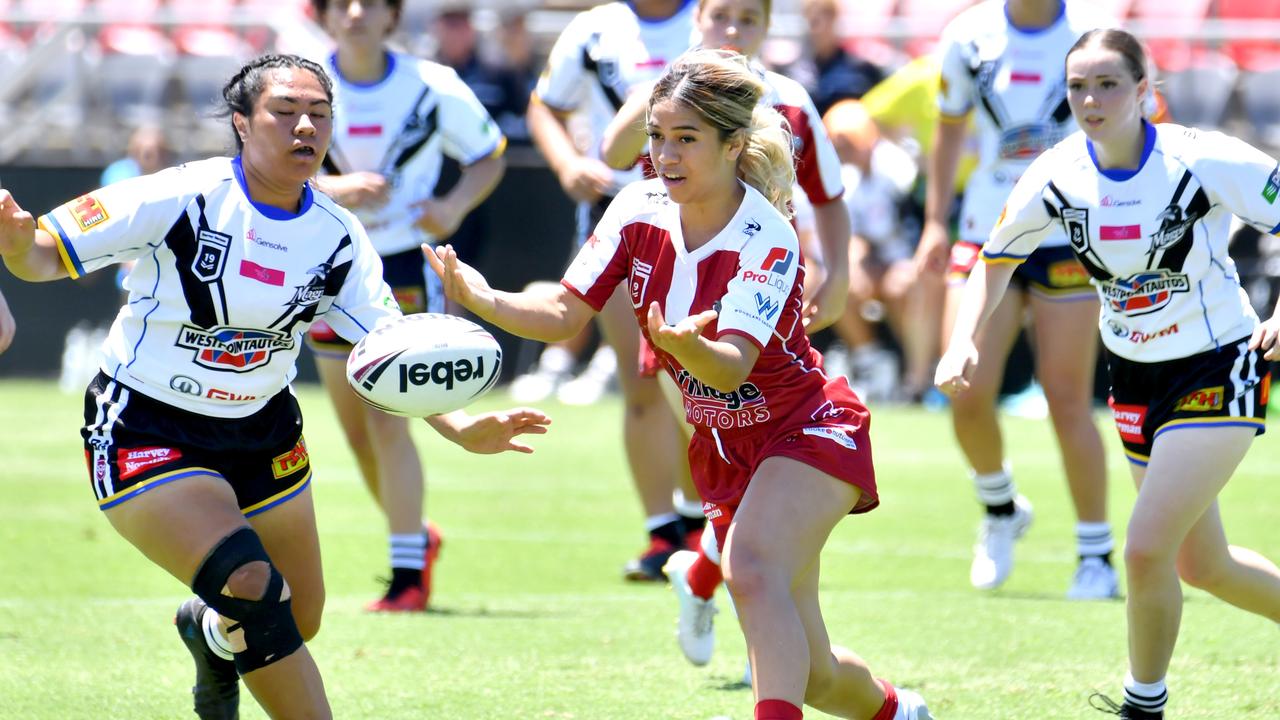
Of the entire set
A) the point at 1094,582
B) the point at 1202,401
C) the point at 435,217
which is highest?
the point at 1202,401

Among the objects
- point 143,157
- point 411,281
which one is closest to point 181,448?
point 411,281

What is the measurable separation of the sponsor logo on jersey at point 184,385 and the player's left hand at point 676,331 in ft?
3.93

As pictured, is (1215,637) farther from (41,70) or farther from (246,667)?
(41,70)

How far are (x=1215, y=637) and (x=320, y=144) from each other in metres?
3.48

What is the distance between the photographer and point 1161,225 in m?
4.61

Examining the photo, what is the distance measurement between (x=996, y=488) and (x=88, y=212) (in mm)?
4010

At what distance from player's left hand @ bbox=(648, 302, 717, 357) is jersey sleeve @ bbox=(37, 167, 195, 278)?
4.06ft

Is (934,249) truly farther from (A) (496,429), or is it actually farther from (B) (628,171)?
(A) (496,429)

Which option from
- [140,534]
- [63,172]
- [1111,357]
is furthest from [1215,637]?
[63,172]

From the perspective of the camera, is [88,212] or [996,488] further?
[996,488]

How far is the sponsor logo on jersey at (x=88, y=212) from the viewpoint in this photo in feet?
13.0

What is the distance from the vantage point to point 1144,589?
438 centimetres

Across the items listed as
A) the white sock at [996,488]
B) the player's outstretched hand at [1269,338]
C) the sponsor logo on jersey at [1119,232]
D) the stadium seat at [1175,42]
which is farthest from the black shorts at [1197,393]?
the stadium seat at [1175,42]

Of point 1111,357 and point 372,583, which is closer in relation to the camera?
point 1111,357
